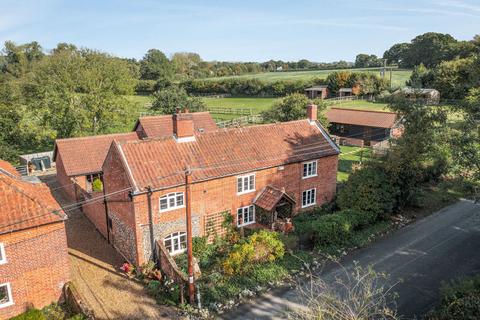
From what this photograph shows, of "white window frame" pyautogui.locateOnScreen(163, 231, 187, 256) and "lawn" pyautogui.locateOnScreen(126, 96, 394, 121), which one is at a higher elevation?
→ "lawn" pyautogui.locateOnScreen(126, 96, 394, 121)

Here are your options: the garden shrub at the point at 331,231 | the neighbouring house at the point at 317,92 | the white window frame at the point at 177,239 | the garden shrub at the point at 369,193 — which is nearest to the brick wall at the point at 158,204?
the white window frame at the point at 177,239

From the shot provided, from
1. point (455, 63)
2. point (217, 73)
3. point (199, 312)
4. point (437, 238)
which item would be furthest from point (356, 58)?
point (199, 312)

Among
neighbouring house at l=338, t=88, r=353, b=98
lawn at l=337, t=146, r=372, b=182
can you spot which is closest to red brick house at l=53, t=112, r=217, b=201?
lawn at l=337, t=146, r=372, b=182

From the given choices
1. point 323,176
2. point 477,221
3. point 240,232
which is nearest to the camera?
point 240,232

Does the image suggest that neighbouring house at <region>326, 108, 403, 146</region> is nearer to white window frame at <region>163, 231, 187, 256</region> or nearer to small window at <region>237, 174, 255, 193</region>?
small window at <region>237, 174, 255, 193</region>

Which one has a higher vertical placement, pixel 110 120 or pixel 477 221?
pixel 110 120

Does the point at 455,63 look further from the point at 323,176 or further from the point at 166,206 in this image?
the point at 166,206

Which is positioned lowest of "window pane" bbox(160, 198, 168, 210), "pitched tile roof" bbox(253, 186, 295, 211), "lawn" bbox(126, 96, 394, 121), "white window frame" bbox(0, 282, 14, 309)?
"white window frame" bbox(0, 282, 14, 309)
